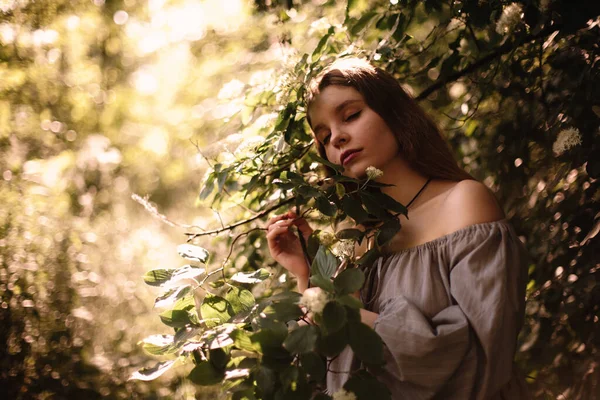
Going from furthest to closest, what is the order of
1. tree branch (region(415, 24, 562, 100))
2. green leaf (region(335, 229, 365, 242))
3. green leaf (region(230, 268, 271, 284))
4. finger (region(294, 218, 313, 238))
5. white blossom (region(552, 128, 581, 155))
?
tree branch (region(415, 24, 562, 100))
finger (region(294, 218, 313, 238))
white blossom (region(552, 128, 581, 155))
green leaf (region(335, 229, 365, 242))
green leaf (region(230, 268, 271, 284))

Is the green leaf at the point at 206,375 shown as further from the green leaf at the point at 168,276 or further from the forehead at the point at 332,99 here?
the forehead at the point at 332,99

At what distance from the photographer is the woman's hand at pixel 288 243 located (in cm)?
142

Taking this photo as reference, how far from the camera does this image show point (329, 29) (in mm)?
1566

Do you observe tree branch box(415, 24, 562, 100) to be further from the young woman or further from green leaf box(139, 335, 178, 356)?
green leaf box(139, 335, 178, 356)

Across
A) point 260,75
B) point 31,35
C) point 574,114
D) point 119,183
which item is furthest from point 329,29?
point 119,183

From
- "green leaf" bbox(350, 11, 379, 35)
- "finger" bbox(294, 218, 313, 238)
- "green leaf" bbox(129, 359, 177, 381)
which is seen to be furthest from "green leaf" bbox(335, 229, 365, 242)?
"green leaf" bbox(350, 11, 379, 35)

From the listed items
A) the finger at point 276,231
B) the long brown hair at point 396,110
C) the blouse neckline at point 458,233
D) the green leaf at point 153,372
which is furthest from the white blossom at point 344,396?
the long brown hair at point 396,110

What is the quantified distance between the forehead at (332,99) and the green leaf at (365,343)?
662 millimetres

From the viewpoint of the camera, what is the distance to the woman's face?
4.39 feet

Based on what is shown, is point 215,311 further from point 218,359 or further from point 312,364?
point 312,364

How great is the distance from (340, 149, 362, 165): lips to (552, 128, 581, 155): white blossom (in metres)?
0.52

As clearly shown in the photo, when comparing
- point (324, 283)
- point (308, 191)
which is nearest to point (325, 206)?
point (308, 191)

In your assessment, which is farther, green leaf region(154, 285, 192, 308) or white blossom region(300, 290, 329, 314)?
green leaf region(154, 285, 192, 308)

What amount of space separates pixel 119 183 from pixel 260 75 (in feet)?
9.24
